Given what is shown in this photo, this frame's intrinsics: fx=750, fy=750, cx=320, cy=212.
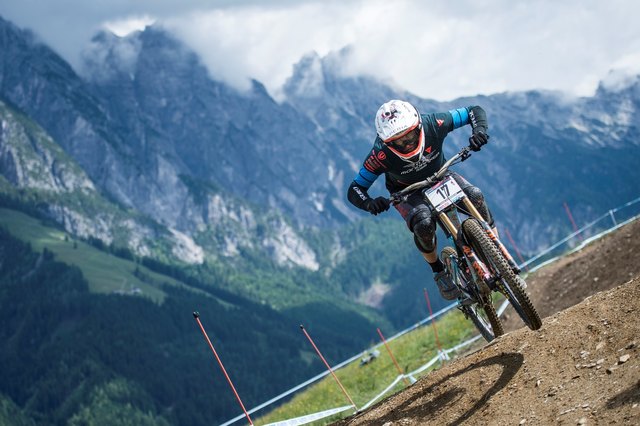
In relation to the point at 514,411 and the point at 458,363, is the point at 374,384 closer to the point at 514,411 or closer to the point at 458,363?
the point at 458,363

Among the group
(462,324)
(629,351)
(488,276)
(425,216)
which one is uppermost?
(425,216)

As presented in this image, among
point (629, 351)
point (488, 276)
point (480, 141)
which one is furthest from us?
point (480, 141)

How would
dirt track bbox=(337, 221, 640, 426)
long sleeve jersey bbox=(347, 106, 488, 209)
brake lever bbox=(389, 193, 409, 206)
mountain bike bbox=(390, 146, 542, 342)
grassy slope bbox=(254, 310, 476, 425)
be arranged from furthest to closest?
1. grassy slope bbox=(254, 310, 476, 425)
2. long sleeve jersey bbox=(347, 106, 488, 209)
3. brake lever bbox=(389, 193, 409, 206)
4. mountain bike bbox=(390, 146, 542, 342)
5. dirt track bbox=(337, 221, 640, 426)

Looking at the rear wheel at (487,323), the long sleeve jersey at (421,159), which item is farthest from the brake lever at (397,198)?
the rear wheel at (487,323)

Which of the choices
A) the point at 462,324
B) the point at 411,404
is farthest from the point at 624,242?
the point at 411,404

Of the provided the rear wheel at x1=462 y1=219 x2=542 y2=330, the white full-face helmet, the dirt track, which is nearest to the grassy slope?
the dirt track

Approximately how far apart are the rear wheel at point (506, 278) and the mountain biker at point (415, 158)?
72 cm

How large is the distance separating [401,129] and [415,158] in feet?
1.85

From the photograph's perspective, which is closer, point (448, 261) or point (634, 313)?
point (634, 313)

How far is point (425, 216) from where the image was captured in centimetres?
1102

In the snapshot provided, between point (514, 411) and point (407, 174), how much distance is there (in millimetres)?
4152

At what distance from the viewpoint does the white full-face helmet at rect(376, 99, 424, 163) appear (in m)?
11.0

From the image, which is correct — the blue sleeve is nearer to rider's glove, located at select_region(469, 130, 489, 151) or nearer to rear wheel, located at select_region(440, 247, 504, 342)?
rider's glove, located at select_region(469, 130, 489, 151)

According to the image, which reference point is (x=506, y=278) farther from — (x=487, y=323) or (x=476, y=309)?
(x=487, y=323)
